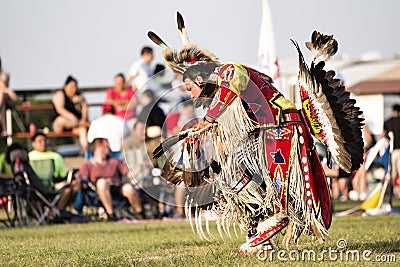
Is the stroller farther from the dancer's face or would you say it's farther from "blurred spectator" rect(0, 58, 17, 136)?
the dancer's face

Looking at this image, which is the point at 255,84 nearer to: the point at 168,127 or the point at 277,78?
the point at 168,127

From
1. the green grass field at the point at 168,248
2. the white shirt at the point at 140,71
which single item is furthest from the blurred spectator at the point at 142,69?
the green grass field at the point at 168,248

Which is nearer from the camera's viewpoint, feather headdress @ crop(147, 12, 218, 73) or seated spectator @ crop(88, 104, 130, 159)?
feather headdress @ crop(147, 12, 218, 73)

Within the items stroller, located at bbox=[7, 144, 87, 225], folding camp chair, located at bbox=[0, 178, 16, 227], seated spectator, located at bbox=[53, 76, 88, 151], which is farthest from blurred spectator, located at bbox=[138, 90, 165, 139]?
seated spectator, located at bbox=[53, 76, 88, 151]

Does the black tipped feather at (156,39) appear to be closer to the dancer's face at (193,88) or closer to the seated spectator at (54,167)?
the dancer's face at (193,88)

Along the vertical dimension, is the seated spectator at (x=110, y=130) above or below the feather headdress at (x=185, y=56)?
below

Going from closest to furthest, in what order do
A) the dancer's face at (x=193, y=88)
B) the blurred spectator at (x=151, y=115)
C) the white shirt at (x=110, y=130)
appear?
the dancer's face at (x=193, y=88)
the blurred spectator at (x=151, y=115)
the white shirt at (x=110, y=130)

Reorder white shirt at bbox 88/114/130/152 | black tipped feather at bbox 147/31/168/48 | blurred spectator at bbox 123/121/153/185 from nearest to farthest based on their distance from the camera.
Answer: black tipped feather at bbox 147/31/168/48, blurred spectator at bbox 123/121/153/185, white shirt at bbox 88/114/130/152

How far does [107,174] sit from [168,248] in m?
4.34

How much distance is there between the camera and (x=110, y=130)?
11000 mm

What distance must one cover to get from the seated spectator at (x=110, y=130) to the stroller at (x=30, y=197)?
959 millimetres

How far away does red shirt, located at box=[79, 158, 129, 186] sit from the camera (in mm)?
10609

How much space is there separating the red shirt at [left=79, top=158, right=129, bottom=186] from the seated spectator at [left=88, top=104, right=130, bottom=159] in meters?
0.32

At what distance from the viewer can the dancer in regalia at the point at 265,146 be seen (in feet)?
17.6
